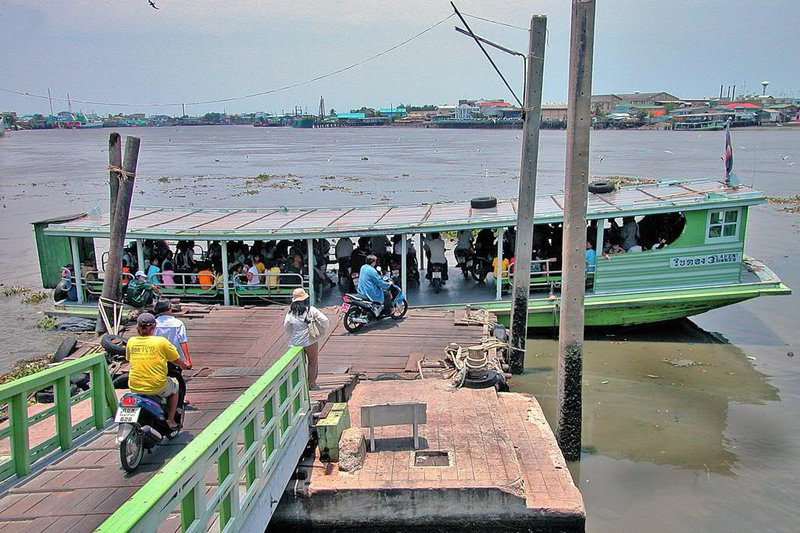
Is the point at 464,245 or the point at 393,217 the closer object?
the point at 393,217

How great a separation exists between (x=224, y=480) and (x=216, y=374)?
15.8ft

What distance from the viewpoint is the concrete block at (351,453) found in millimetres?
7062

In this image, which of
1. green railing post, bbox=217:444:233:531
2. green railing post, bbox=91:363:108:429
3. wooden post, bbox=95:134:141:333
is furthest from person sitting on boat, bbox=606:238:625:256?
green railing post, bbox=217:444:233:531

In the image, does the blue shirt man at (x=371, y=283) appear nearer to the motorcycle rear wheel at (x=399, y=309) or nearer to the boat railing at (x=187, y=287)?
the motorcycle rear wheel at (x=399, y=309)

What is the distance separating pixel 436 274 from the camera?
14.9 meters

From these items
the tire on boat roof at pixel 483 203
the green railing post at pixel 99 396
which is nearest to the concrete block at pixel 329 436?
the green railing post at pixel 99 396

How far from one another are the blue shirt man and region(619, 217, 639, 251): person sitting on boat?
5.43 metres

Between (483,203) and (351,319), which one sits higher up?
(483,203)

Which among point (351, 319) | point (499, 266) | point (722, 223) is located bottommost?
point (351, 319)

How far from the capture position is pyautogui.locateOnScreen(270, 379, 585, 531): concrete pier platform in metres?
6.68

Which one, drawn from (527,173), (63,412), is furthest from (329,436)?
(527,173)

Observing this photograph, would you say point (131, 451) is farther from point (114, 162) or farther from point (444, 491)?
point (114, 162)

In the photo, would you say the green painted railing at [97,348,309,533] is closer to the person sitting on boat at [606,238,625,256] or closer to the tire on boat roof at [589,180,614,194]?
the person sitting on boat at [606,238,625,256]

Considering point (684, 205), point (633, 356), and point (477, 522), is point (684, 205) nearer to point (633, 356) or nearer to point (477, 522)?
point (633, 356)
